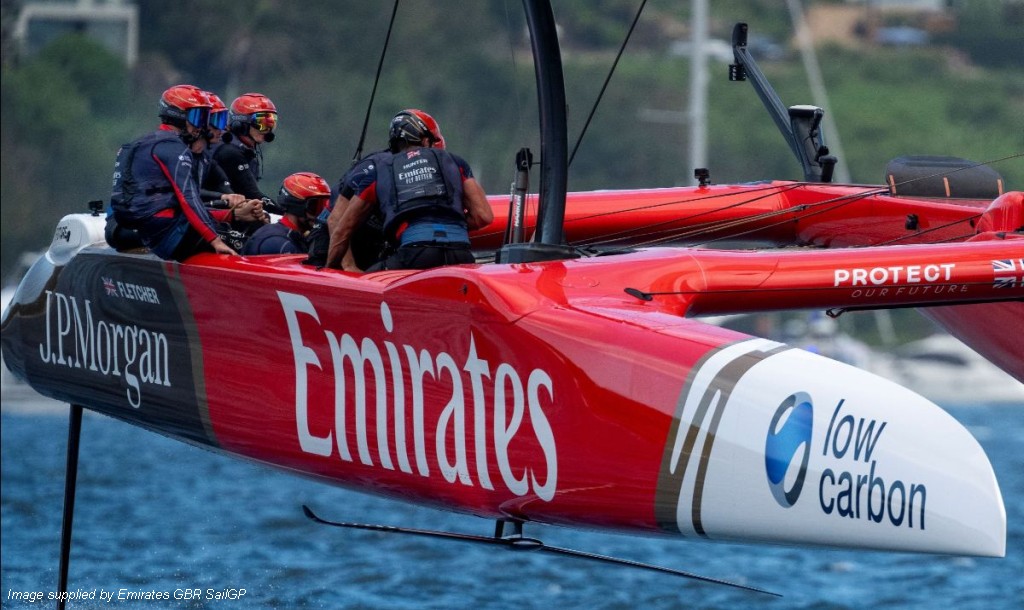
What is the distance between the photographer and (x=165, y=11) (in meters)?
21.2

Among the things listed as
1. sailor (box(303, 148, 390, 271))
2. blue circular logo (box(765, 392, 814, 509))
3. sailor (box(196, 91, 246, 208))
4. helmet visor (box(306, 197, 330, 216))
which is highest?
sailor (box(196, 91, 246, 208))

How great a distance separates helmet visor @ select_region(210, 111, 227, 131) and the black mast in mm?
1323

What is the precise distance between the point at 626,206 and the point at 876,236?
0.89 meters

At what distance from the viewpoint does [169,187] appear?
5.49 metres

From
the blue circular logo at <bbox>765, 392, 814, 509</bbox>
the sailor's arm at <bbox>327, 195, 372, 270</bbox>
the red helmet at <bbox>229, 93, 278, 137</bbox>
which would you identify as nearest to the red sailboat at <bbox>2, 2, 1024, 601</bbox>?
the blue circular logo at <bbox>765, 392, 814, 509</bbox>

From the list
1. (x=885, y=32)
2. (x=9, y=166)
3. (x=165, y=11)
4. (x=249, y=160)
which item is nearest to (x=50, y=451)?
(x=9, y=166)

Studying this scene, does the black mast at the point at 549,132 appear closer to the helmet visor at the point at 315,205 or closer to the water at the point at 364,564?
the helmet visor at the point at 315,205

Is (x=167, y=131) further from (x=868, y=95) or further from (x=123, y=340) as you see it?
(x=868, y=95)

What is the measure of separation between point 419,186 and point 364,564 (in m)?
5.56

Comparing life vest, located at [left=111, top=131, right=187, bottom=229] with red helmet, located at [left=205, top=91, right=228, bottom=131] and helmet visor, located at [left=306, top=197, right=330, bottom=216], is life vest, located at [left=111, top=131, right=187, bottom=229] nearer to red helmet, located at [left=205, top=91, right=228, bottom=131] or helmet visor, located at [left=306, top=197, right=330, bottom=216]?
red helmet, located at [left=205, top=91, right=228, bottom=131]

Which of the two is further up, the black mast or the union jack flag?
the black mast

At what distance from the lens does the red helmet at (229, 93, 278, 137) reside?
6.27 meters

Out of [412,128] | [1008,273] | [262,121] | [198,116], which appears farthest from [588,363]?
[262,121]

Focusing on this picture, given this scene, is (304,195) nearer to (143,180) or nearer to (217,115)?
(217,115)
